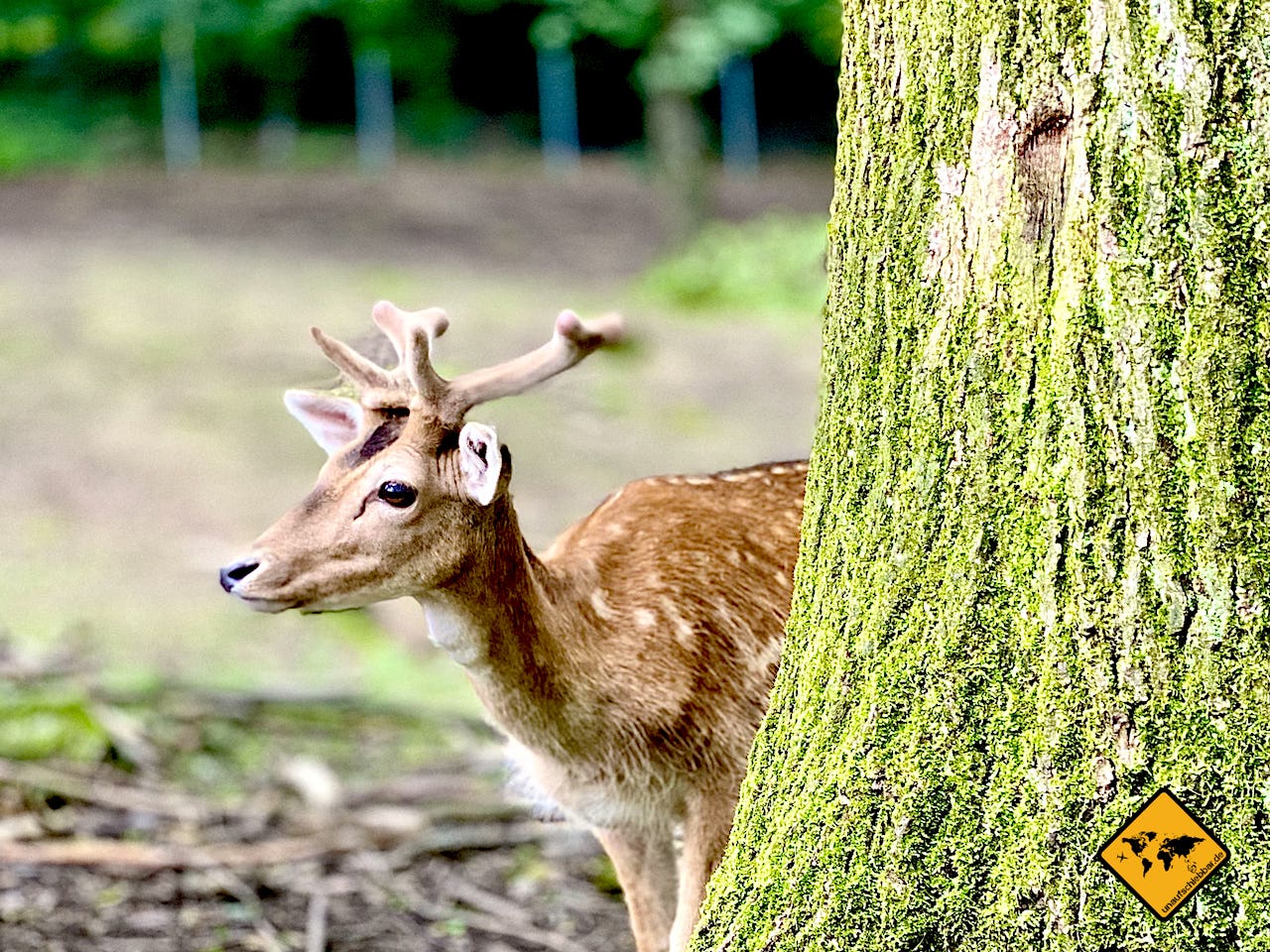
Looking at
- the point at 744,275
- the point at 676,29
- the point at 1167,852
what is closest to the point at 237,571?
the point at 1167,852

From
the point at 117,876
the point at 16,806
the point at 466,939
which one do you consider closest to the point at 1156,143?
the point at 466,939

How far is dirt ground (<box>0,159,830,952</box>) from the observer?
18.2ft

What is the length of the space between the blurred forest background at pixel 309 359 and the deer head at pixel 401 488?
0.59 metres

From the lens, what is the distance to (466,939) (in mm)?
5281

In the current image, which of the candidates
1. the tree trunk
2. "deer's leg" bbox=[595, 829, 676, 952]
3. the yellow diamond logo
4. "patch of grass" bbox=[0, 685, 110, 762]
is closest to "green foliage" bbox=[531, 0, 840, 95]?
the tree trunk

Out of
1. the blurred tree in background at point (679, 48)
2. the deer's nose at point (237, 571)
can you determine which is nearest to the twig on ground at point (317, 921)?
the deer's nose at point (237, 571)

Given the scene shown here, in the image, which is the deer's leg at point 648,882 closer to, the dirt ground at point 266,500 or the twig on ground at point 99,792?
the dirt ground at point 266,500

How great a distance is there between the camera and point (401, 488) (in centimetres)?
372

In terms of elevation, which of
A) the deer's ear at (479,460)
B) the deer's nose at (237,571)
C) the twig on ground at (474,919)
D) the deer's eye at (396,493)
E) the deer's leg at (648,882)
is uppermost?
the deer's ear at (479,460)

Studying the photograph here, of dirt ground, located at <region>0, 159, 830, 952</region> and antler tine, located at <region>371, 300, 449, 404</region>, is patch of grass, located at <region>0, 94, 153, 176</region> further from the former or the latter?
antler tine, located at <region>371, 300, 449, 404</region>

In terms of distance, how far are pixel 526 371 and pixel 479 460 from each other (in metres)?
0.25

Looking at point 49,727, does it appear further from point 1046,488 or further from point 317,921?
point 1046,488

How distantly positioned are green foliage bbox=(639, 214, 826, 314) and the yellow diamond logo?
1438cm

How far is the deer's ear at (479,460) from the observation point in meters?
3.63
